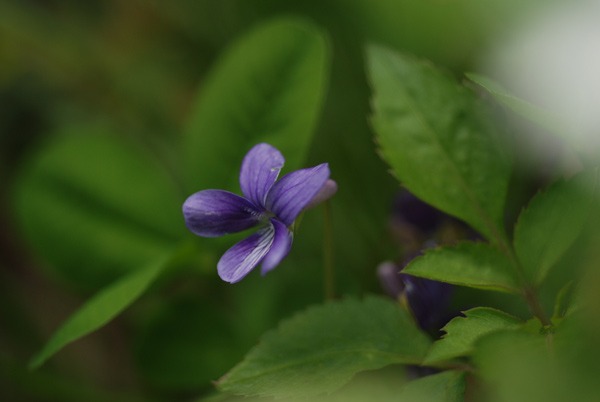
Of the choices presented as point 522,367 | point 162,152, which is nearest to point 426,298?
point 522,367

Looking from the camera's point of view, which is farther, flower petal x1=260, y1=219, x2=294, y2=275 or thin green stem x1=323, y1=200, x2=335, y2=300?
thin green stem x1=323, y1=200, x2=335, y2=300

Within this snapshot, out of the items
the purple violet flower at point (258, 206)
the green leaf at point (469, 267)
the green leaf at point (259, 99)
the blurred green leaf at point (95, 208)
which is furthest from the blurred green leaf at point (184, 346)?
the green leaf at point (469, 267)

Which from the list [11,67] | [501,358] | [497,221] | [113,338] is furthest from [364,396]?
[11,67]

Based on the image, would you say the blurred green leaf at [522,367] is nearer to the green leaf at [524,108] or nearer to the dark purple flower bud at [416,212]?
the green leaf at [524,108]

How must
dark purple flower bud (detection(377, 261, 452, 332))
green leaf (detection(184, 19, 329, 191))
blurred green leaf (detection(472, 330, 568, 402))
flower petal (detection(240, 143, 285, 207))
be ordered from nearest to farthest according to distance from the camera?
blurred green leaf (detection(472, 330, 568, 402)) < flower petal (detection(240, 143, 285, 207)) < dark purple flower bud (detection(377, 261, 452, 332)) < green leaf (detection(184, 19, 329, 191))

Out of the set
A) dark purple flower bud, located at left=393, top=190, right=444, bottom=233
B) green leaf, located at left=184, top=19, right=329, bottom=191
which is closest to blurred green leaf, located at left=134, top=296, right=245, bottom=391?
green leaf, located at left=184, top=19, right=329, bottom=191

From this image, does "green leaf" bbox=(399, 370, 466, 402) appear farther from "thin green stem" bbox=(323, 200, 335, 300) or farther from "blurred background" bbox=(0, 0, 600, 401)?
"blurred background" bbox=(0, 0, 600, 401)

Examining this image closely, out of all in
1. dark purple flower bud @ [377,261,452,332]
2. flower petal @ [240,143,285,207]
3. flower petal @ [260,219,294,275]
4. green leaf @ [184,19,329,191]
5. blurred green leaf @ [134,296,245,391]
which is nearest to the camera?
flower petal @ [260,219,294,275]
